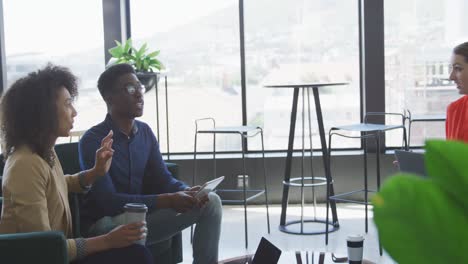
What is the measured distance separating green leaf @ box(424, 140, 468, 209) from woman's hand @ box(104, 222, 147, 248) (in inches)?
77.0

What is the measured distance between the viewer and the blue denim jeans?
103 inches

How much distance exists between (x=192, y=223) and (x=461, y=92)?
1.43 meters

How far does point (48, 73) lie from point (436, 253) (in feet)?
6.95

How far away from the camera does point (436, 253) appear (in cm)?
23

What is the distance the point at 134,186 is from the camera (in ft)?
9.30

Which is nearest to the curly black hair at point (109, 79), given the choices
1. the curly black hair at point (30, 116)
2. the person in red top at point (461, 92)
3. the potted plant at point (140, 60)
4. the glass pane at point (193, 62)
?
the curly black hair at point (30, 116)

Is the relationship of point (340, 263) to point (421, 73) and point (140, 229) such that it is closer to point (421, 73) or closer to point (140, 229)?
point (140, 229)

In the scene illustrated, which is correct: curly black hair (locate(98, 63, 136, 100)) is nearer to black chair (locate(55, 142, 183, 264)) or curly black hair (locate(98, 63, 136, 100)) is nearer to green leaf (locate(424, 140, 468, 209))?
black chair (locate(55, 142, 183, 264))

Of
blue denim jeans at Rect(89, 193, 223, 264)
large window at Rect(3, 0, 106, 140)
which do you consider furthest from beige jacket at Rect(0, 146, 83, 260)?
large window at Rect(3, 0, 106, 140)

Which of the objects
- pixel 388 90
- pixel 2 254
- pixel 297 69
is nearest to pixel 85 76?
pixel 297 69

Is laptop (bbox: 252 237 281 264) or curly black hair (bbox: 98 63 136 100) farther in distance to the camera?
curly black hair (bbox: 98 63 136 100)

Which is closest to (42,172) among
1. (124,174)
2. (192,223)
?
(124,174)

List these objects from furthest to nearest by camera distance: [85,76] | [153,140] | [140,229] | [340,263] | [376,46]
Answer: [85,76] → [376,46] → [153,140] → [340,263] → [140,229]

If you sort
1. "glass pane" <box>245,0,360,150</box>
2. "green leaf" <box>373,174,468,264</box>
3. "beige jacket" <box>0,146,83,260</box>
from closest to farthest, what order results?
"green leaf" <box>373,174,468,264</box>
"beige jacket" <box>0,146,83,260</box>
"glass pane" <box>245,0,360,150</box>
